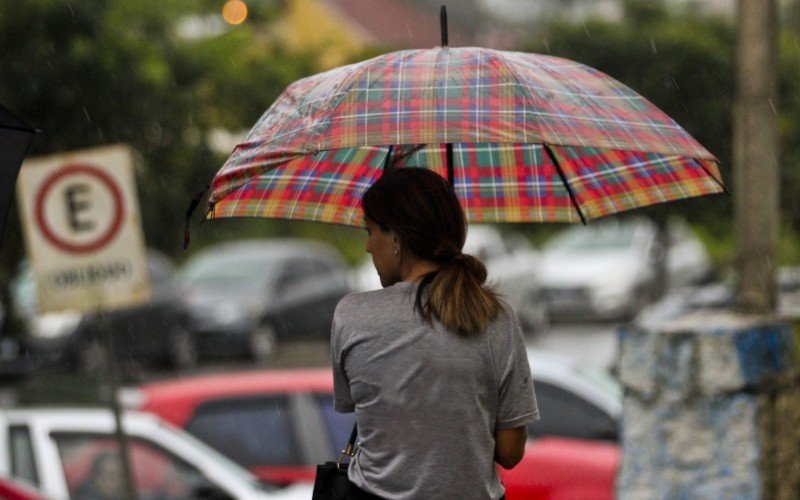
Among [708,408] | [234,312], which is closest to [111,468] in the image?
[708,408]

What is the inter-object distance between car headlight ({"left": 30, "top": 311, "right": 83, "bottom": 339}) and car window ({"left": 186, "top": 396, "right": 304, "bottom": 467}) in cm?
1019

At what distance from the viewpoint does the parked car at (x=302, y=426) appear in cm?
739

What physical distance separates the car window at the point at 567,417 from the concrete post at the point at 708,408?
1.99 meters

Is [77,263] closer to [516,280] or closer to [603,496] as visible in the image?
[603,496]

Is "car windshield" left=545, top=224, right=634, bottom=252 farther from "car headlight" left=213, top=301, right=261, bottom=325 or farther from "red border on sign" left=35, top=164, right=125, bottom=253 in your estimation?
"red border on sign" left=35, top=164, right=125, bottom=253

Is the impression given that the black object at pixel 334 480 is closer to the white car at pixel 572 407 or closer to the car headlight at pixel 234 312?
the white car at pixel 572 407

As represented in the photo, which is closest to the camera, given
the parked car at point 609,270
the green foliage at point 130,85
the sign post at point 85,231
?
the sign post at point 85,231

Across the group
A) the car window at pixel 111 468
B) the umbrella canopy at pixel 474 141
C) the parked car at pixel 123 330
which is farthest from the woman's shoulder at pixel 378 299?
the parked car at pixel 123 330

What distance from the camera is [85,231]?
276 inches

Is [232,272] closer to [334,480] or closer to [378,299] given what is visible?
[334,480]

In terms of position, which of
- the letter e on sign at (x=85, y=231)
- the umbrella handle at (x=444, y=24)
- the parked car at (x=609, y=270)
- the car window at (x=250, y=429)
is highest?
the umbrella handle at (x=444, y=24)

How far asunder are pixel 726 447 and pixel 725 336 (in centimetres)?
45

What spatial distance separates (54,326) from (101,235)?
11.2 meters

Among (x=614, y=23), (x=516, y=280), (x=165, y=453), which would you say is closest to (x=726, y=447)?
(x=165, y=453)
